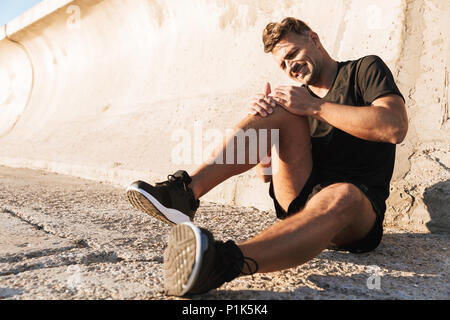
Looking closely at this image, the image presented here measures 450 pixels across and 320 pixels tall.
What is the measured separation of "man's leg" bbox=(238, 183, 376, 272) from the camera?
43.5 inches

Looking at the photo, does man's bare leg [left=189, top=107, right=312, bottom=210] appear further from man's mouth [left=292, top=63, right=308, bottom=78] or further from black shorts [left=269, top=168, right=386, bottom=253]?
man's mouth [left=292, top=63, right=308, bottom=78]

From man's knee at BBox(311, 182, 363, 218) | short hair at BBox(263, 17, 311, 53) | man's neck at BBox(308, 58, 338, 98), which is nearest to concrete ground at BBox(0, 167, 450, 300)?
man's knee at BBox(311, 182, 363, 218)

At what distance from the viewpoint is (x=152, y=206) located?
57.5 inches

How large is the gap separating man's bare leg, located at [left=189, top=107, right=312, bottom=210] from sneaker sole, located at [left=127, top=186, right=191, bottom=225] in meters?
0.14

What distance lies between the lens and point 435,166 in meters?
2.02

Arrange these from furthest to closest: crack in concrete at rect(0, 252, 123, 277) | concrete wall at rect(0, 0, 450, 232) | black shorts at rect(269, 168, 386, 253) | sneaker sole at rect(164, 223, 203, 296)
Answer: concrete wall at rect(0, 0, 450, 232), black shorts at rect(269, 168, 386, 253), crack in concrete at rect(0, 252, 123, 277), sneaker sole at rect(164, 223, 203, 296)

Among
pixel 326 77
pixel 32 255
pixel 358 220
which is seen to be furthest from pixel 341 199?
pixel 32 255

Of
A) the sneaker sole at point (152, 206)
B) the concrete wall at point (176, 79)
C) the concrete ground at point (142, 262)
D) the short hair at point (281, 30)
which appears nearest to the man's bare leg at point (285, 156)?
the sneaker sole at point (152, 206)

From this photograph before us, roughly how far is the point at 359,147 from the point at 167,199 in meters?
0.81

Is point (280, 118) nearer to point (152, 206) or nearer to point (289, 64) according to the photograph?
point (289, 64)

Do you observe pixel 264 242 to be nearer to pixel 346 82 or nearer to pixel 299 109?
pixel 299 109

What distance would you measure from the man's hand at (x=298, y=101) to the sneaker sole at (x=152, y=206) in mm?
591

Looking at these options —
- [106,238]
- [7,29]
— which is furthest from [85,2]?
[106,238]

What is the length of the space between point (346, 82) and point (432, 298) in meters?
0.94
